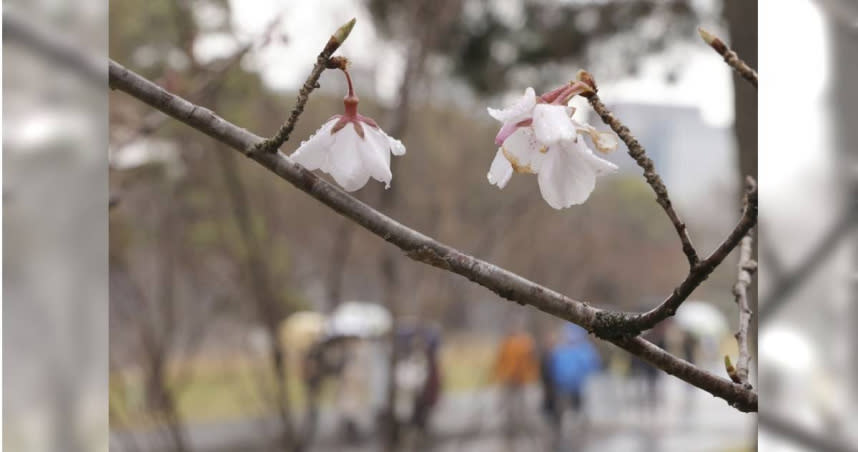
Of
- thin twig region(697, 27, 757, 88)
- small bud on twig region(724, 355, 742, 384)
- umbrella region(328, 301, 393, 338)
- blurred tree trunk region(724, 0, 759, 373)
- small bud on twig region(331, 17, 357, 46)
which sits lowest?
small bud on twig region(724, 355, 742, 384)

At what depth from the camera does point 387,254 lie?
77.4 inches

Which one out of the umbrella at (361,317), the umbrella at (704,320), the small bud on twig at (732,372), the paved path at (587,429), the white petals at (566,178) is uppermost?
the umbrella at (704,320)

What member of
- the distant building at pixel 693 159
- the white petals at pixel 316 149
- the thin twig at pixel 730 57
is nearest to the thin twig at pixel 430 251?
the white petals at pixel 316 149

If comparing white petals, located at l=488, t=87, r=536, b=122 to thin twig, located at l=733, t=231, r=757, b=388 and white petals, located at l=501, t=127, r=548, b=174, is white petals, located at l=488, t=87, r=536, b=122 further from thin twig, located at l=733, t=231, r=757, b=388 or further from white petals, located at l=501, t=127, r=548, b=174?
thin twig, located at l=733, t=231, r=757, b=388

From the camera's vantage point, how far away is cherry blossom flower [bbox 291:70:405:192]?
413mm

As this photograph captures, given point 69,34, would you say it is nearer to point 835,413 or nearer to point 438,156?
point 835,413

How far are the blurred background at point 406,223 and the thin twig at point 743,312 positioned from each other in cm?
7

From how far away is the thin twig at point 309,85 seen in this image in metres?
0.38

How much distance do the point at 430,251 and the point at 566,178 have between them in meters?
0.07

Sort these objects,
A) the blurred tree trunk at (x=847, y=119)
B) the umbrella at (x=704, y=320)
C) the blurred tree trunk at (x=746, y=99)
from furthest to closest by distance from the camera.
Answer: the umbrella at (x=704, y=320) < the blurred tree trunk at (x=746, y=99) < the blurred tree trunk at (x=847, y=119)

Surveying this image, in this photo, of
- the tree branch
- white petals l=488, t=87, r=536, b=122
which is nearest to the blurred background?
the tree branch

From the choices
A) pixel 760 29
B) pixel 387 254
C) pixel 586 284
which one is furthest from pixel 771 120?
pixel 586 284

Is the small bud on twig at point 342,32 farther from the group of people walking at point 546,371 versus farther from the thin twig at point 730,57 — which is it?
the group of people walking at point 546,371

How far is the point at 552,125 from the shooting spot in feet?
1.23
